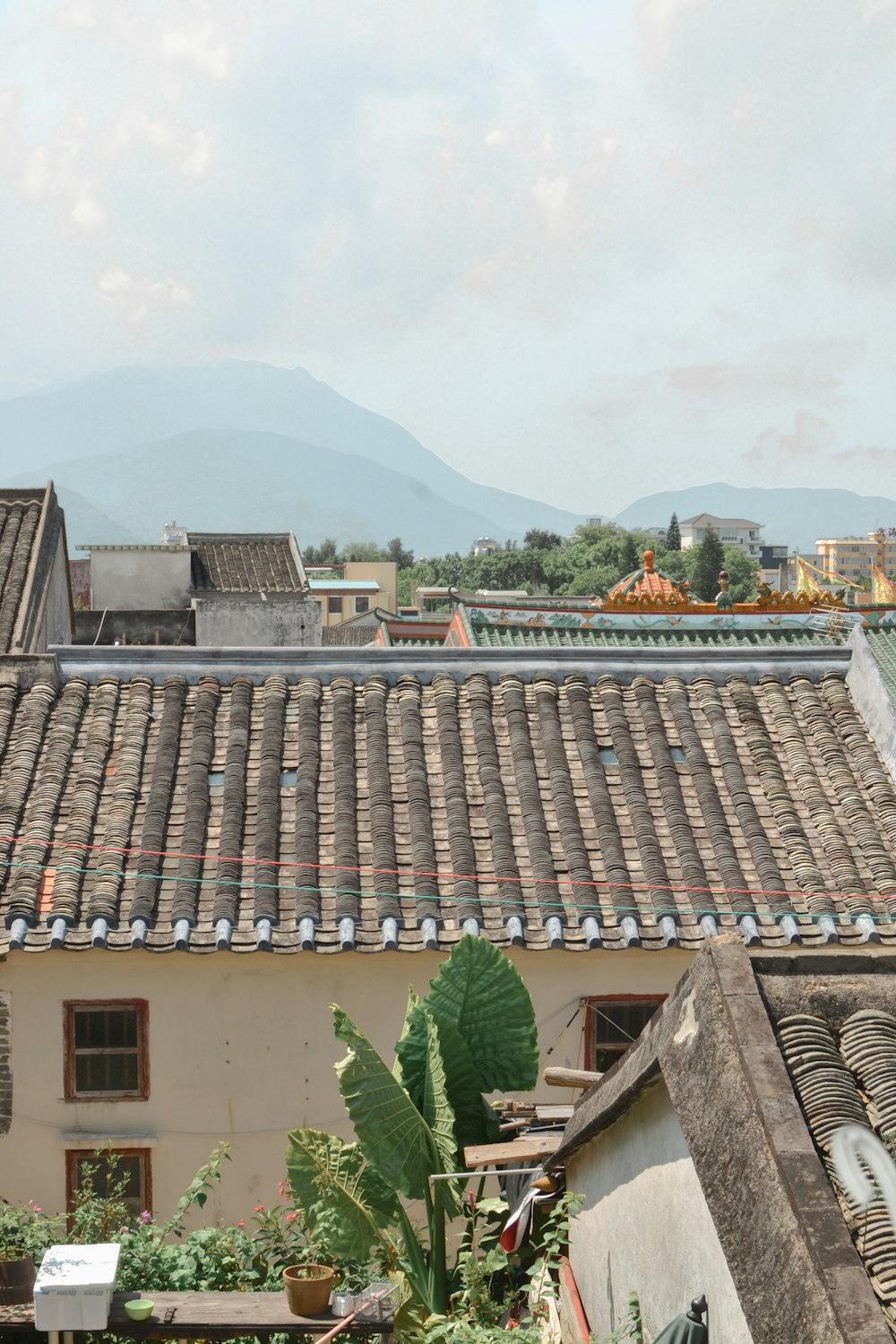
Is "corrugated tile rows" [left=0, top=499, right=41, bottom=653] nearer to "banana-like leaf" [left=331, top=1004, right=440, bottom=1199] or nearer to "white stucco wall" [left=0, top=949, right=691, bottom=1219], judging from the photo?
"white stucco wall" [left=0, top=949, right=691, bottom=1219]

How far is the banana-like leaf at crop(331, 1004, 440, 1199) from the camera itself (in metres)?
7.03

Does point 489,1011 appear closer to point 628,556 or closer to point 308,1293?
point 308,1293

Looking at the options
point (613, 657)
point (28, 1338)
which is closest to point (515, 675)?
point (613, 657)

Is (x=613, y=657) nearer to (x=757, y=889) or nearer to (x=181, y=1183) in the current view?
(x=757, y=889)

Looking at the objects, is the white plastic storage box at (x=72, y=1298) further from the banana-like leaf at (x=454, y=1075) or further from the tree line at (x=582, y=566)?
the tree line at (x=582, y=566)

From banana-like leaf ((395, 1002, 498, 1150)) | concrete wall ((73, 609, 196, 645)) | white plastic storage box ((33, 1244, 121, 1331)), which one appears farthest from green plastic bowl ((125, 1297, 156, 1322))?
concrete wall ((73, 609, 196, 645))

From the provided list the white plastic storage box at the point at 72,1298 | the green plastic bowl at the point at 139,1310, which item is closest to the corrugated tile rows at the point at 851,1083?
the white plastic storage box at the point at 72,1298

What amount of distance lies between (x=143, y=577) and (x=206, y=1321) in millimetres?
31714

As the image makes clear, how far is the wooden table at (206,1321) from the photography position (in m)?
6.54

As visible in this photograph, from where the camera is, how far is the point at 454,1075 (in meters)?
7.97

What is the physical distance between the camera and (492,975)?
7996mm

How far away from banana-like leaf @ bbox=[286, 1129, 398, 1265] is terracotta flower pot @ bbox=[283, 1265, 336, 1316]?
0.42m

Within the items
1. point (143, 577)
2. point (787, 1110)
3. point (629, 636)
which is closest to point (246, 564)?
point (143, 577)

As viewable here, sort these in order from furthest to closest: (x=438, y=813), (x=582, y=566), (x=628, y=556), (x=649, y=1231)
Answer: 1. (x=582, y=566)
2. (x=628, y=556)
3. (x=438, y=813)
4. (x=649, y=1231)
